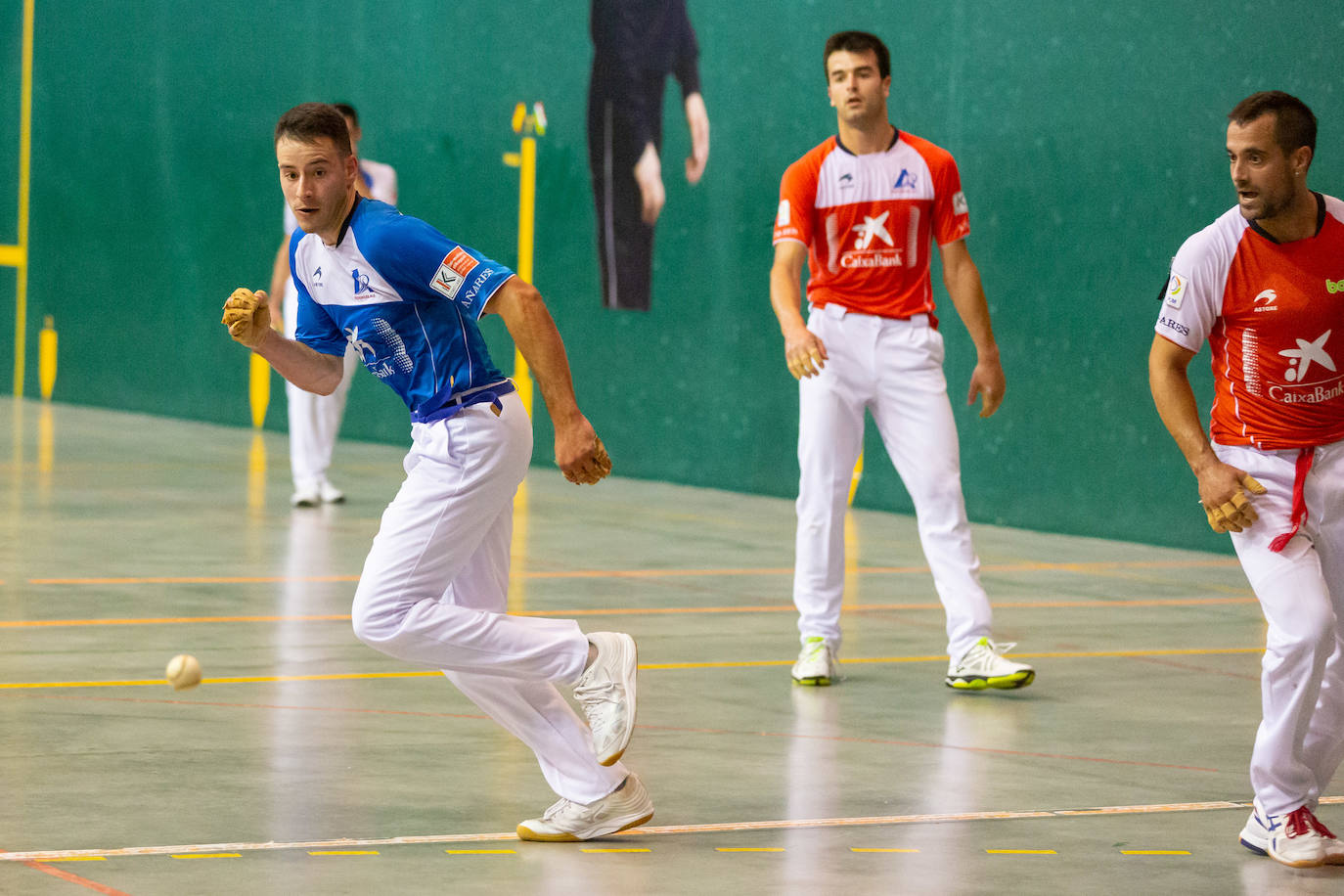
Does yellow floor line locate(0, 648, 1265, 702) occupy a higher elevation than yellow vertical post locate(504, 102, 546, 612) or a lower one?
lower

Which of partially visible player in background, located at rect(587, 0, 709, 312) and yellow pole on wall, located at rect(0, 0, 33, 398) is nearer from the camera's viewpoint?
partially visible player in background, located at rect(587, 0, 709, 312)

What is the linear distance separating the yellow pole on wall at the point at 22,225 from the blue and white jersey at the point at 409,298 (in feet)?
53.2

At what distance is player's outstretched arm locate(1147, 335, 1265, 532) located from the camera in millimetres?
4785

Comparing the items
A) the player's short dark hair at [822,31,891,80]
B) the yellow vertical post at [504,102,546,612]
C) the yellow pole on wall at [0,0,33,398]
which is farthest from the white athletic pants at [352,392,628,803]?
the yellow pole on wall at [0,0,33,398]

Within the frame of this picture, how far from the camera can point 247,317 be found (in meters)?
4.83

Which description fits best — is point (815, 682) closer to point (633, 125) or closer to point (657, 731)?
point (657, 731)

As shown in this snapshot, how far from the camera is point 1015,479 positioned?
40.1ft

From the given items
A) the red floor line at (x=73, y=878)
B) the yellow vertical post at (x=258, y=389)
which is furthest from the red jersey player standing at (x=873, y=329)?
the yellow vertical post at (x=258, y=389)

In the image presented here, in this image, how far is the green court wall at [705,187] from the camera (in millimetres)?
11453

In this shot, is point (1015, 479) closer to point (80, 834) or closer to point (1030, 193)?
point (1030, 193)

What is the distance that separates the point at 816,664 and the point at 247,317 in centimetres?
297

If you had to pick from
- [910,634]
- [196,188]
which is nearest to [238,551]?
[910,634]

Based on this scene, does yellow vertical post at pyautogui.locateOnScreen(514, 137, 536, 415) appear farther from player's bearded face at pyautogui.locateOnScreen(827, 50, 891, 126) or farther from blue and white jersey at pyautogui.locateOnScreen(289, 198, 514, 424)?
blue and white jersey at pyautogui.locateOnScreen(289, 198, 514, 424)

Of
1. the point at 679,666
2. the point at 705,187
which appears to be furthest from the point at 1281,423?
the point at 705,187
